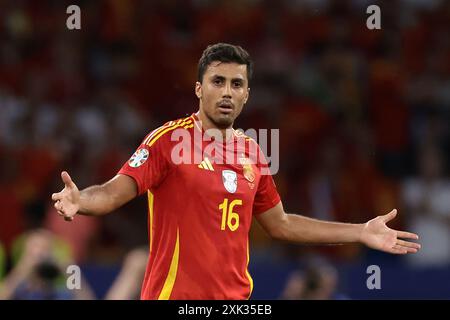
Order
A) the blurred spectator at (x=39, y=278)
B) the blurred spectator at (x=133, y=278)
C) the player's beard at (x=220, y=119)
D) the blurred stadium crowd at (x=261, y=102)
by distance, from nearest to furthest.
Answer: the player's beard at (x=220, y=119)
the blurred spectator at (x=133, y=278)
the blurred spectator at (x=39, y=278)
the blurred stadium crowd at (x=261, y=102)

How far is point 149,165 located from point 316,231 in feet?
3.75

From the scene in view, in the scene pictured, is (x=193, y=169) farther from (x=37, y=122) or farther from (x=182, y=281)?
(x=37, y=122)

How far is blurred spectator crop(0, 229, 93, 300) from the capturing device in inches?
315

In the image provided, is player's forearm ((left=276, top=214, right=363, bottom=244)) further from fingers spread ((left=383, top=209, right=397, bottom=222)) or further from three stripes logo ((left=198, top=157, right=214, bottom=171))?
three stripes logo ((left=198, top=157, right=214, bottom=171))

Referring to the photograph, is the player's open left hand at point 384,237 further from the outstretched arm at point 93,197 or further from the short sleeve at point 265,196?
the outstretched arm at point 93,197

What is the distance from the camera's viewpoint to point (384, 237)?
5977mm

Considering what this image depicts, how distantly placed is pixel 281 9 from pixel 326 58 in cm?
79

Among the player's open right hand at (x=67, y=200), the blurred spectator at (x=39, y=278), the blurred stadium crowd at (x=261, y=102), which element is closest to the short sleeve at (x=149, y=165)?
the player's open right hand at (x=67, y=200)

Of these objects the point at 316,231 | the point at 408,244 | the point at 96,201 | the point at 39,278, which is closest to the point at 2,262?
the point at 39,278

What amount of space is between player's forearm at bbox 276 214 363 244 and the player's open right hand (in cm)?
153

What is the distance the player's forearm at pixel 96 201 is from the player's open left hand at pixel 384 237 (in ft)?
4.74

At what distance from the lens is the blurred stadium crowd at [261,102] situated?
1085 cm

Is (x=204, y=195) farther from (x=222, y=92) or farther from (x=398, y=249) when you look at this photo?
(x=398, y=249)

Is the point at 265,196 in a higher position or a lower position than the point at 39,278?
higher
